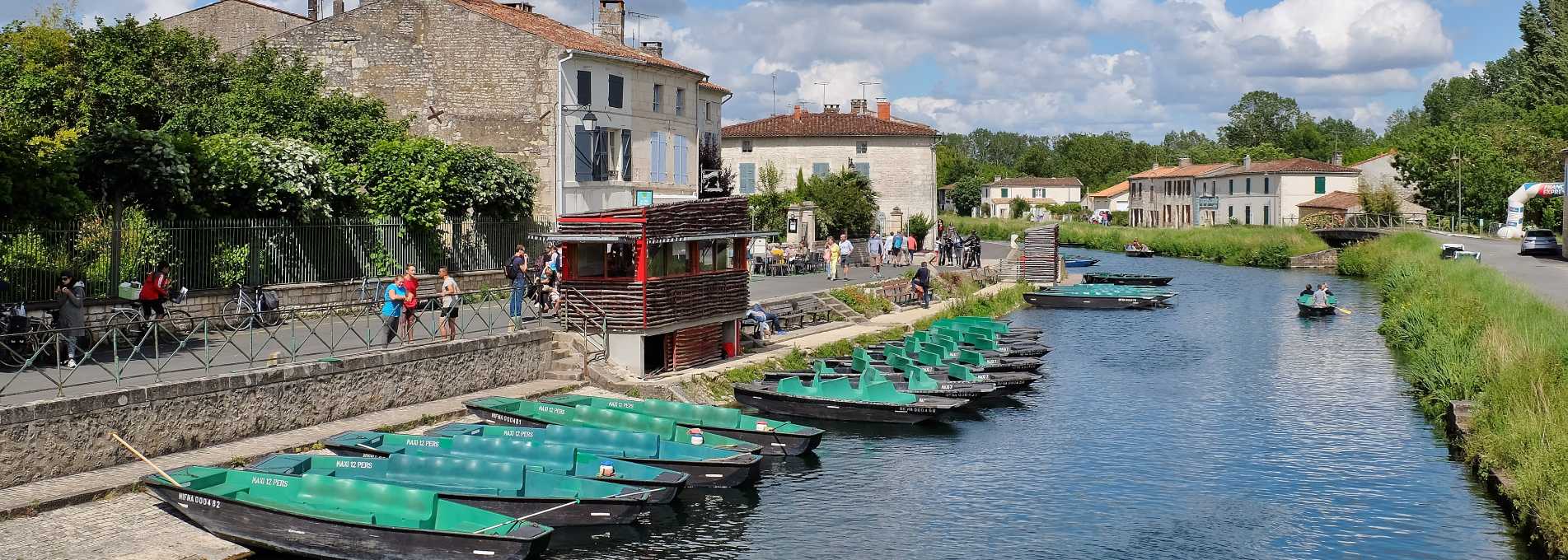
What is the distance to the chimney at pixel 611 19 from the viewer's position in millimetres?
53500

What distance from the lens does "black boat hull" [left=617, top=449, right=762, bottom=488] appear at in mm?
21375

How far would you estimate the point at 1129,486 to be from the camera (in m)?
23.2

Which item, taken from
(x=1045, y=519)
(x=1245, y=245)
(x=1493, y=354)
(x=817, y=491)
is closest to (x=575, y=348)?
(x=817, y=491)

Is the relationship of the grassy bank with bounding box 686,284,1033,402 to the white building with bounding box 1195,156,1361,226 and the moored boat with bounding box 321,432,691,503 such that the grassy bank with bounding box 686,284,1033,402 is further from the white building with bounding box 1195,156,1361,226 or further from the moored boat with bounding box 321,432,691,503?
the white building with bounding box 1195,156,1361,226

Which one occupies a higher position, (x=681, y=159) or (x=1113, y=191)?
(x=1113, y=191)

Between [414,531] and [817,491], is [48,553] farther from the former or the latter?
[817,491]

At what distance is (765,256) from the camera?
53375mm

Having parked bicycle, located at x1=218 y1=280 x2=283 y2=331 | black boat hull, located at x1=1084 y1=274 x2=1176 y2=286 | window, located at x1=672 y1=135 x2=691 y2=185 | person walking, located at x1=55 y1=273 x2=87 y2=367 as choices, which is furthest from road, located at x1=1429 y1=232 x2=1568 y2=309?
person walking, located at x1=55 y1=273 x2=87 y2=367

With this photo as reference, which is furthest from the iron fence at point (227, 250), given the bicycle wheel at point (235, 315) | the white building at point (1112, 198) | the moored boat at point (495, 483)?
the white building at point (1112, 198)

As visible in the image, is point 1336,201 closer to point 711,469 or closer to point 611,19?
point 611,19

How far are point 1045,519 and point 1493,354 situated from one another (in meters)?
11.9

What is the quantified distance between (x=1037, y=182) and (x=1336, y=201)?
60814 millimetres

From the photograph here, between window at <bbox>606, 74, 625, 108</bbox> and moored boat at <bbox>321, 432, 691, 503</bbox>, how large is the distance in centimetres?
2647

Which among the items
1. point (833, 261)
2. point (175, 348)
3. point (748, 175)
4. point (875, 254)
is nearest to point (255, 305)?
point (175, 348)
